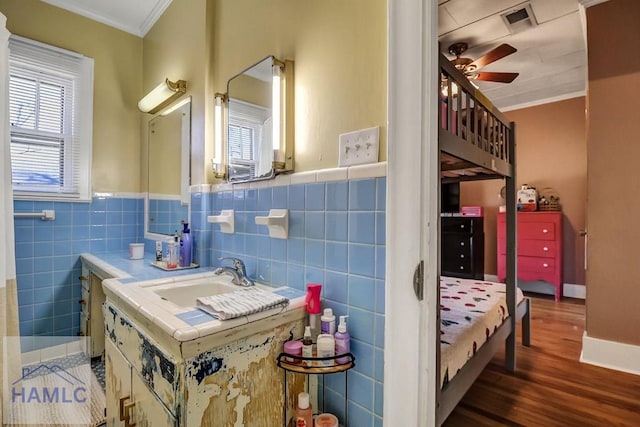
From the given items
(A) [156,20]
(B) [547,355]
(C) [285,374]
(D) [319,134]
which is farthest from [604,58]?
(A) [156,20]

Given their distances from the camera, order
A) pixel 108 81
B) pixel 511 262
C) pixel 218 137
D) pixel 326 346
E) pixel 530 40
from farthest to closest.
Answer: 1. pixel 530 40
2. pixel 108 81
3. pixel 511 262
4. pixel 218 137
5. pixel 326 346

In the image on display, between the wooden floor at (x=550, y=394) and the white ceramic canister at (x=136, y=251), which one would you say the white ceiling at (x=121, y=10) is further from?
the wooden floor at (x=550, y=394)

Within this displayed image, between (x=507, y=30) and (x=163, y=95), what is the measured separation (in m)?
2.91

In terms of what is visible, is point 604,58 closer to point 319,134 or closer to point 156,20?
point 319,134

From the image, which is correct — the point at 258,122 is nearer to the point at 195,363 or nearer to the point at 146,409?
the point at 195,363

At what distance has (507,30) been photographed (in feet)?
8.91

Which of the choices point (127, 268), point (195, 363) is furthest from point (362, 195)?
point (127, 268)

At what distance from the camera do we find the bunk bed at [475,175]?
1263 millimetres

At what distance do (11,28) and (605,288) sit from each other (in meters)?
4.54

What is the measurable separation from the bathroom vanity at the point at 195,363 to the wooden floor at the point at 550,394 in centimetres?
116

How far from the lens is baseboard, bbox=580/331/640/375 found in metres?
2.11

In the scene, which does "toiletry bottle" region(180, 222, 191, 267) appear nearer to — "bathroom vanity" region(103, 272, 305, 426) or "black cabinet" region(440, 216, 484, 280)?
"bathroom vanity" region(103, 272, 305, 426)

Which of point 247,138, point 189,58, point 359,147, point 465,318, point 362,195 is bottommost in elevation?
point 465,318

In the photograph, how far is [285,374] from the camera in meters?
1.08
